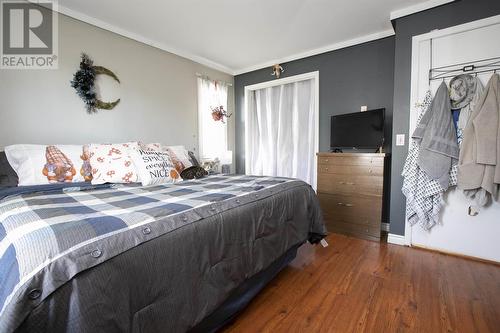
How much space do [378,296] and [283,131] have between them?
8.85 ft

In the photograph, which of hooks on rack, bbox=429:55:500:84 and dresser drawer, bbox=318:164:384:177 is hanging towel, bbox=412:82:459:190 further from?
dresser drawer, bbox=318:164:384:177

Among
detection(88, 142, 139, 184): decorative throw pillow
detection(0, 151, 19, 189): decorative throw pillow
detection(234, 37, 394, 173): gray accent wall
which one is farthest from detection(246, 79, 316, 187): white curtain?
detection(0, 151, 19, 189): decorative throw pillow

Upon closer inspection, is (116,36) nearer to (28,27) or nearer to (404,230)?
(28,27)

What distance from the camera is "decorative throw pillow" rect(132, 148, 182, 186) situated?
6.34 ft

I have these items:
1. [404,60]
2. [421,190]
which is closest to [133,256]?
[421,190]

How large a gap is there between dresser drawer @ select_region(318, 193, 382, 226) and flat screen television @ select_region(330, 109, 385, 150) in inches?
25.5

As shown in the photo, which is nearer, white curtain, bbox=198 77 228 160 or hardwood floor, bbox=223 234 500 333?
hardwood floor, bbox=223 234 500 333

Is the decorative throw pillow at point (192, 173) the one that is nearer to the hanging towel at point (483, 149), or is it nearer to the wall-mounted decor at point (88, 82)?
the wall-mounted decor at point (88, 82)

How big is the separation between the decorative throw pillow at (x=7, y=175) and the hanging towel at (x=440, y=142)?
338 cm

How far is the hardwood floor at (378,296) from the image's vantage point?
4.51 feet

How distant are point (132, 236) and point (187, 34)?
2.77m

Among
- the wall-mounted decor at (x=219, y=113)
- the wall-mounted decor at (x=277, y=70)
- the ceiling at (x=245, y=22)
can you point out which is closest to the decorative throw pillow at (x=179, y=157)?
the wall-mounted decor at (x=219, y=113)

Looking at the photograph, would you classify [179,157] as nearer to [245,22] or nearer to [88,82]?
[88,82]

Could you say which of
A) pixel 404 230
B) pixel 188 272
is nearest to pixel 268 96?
pixel 404 230
